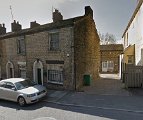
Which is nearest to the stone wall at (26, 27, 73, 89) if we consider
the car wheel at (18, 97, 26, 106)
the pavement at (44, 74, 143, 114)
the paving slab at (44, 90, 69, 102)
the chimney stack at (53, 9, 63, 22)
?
the paving slab at (44, 90, 69, 102)

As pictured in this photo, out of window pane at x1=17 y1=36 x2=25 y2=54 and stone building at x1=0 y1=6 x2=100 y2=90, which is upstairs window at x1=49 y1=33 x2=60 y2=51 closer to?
stone building at x1=0 y1=6 x2=100 y2=90

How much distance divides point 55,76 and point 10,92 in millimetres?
4485

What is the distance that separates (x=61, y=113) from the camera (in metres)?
8.88

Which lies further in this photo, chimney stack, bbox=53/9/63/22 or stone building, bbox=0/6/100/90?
chimney stack, bbox=53/9/63/22

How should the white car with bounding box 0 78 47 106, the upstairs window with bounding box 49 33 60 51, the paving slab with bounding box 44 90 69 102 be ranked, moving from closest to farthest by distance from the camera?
the white car with bounding box 0 78 47 106 → the paving slab with bounding box 44 90 69 102 → the upstairs window with bounding box 49 33 60 51

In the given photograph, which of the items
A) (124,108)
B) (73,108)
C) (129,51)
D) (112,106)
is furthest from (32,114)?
(129,51)

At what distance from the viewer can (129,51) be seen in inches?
744

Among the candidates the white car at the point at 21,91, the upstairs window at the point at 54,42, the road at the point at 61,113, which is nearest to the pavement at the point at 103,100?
the road at the point at 61,113

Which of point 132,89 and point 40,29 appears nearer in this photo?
point 132,89

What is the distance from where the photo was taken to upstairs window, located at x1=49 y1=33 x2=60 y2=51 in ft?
46.4

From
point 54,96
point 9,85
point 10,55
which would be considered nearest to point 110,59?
point 10,55

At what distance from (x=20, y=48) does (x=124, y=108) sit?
1267 centimetres

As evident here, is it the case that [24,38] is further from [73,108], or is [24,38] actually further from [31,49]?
[73,108]

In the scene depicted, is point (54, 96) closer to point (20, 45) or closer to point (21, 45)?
point (21, 45)
